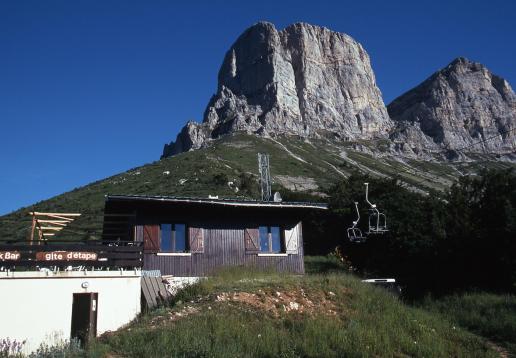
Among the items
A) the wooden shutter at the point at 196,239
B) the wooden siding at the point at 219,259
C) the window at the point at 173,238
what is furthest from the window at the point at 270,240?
the window at the point at 173,238

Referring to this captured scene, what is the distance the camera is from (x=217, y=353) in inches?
435

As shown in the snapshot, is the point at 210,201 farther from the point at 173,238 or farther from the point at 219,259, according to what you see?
the point at 219,259

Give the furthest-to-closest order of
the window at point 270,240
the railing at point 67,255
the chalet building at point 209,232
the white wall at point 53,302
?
the window at point 270,240
the chalet building at point 209,232
the railing at point 67,255
the white wall at point 53,302

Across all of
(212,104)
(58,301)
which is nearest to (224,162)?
(58,301)

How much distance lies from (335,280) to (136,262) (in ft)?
23.3

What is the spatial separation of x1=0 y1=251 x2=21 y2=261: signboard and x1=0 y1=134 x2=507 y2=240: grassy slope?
10.2ft

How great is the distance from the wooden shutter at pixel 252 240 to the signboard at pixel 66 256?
7745 millimetres

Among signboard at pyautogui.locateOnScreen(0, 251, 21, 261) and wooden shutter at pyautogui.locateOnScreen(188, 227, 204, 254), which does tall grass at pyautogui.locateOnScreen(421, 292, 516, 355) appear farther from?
signboard at pyautogui.locateOnScreen(0, 251, 21, 261)

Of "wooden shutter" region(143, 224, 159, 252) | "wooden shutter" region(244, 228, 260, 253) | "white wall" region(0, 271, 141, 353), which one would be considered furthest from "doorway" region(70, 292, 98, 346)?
"wooden shutter" region(244, 228, 260, 253)

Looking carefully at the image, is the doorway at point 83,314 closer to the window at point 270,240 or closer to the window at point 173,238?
the window at point 173,238

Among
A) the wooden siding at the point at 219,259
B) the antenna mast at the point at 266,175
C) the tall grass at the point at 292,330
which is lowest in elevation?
the tall grass at the point at 292,330

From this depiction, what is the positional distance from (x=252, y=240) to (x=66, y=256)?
28.6ft

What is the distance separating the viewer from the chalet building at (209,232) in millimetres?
20359

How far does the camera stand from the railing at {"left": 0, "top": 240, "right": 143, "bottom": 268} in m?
14.8
